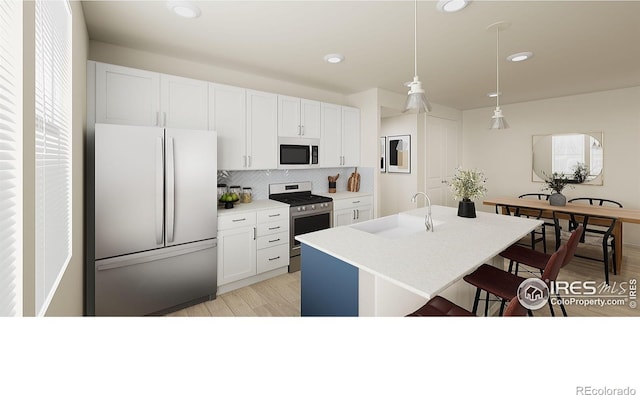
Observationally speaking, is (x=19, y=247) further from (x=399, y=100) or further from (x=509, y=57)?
(x=399, y=100)

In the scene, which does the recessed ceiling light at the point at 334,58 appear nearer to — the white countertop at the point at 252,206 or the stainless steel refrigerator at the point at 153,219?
the stainless steel refrigerator at the point at 153,219

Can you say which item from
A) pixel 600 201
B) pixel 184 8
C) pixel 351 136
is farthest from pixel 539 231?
pixel 184 8

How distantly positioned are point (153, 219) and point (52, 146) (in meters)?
1.20

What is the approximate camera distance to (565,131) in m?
4.87

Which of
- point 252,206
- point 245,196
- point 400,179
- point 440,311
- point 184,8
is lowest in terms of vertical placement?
point 440,311

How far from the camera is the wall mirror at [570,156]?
183 inches

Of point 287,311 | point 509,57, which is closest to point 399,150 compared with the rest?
point 509,57

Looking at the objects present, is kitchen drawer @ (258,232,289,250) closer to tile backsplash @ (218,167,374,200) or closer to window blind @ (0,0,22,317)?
tile backsplash @ (218,167,374,200)

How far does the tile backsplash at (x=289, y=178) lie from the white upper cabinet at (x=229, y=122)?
326 millimetres

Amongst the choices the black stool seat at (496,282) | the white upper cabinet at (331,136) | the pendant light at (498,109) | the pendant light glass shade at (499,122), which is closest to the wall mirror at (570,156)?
the pendant light at (498,109)

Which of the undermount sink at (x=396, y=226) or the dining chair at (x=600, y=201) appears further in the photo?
the dining chair at (x=600, y=201)

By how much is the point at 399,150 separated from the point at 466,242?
408 cm

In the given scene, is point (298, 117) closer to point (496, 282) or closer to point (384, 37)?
point (384, 37)

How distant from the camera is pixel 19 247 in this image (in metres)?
0.84
